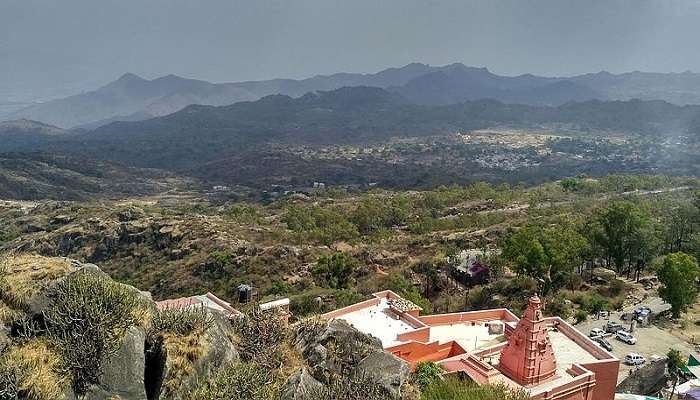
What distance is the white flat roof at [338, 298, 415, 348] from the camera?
20.0 meters

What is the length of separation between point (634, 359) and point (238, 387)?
82.0ft

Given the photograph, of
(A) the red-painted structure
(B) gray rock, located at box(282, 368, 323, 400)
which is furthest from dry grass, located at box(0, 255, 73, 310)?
(A) the red-painted structure

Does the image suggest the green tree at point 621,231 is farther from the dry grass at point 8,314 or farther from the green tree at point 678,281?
the dry grass at point 8,314

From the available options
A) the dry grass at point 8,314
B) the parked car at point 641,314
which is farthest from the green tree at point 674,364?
the dry grass at point 8,314

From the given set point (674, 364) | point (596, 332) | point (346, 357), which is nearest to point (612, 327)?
point (596, 332)

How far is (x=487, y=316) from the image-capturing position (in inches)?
898

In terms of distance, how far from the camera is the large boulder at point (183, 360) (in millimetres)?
9844

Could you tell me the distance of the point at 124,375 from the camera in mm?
9578

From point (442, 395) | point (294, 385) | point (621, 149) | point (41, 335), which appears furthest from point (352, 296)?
point (621, 149)

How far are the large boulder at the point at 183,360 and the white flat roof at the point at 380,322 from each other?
9.06 metres

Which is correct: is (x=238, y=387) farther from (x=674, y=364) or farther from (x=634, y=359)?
(x=634, y=359)

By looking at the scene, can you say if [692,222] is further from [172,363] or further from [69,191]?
[69,191]

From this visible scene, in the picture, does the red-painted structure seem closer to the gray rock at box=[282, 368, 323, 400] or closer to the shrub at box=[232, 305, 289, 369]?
the shrub at box=[232, 305, 289, 369]

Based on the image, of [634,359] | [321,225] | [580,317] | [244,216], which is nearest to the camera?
[634,359]
